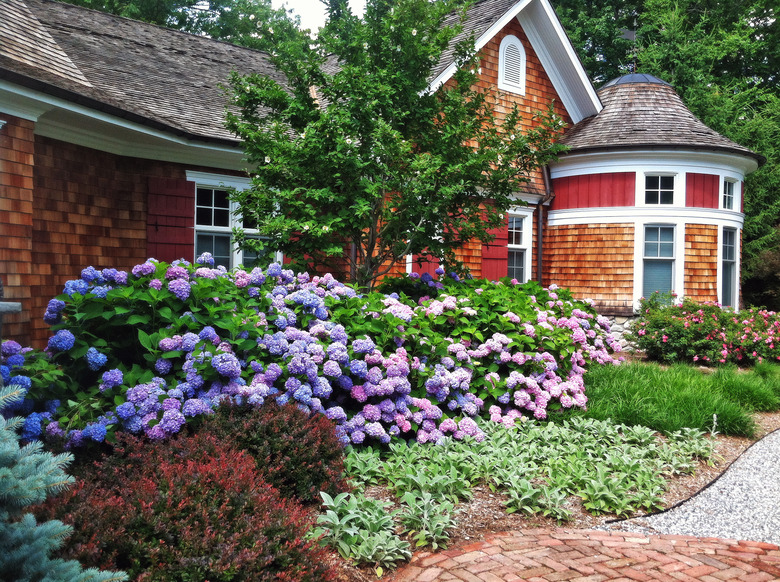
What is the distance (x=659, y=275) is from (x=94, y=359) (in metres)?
12.8

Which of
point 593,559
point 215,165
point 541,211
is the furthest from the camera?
point 541,211

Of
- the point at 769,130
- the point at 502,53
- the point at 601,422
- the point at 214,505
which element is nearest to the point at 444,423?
the point at 601,422

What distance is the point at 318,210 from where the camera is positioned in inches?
307

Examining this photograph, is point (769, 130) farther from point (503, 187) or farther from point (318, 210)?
point (318, 210)

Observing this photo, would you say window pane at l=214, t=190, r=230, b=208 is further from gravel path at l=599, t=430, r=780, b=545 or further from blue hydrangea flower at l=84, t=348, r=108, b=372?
gravel path at l=599, t=430, r=780, b=545

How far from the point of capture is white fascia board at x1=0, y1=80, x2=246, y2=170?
249 inches

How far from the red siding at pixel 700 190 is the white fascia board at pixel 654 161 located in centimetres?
15

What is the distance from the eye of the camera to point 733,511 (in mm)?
5055

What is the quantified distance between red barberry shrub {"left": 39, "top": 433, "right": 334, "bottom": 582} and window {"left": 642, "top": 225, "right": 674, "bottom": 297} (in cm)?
1252

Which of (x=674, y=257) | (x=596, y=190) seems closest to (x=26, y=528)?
(x=596, y=190)

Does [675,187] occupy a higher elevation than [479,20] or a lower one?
lower

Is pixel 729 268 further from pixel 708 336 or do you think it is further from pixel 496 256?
pixel 496 256

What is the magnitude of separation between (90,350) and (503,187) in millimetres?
5417

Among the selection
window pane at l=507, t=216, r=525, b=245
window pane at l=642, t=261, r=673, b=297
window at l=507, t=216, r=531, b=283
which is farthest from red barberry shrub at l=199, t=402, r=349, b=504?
window pane at l=642, t=261, r=673, b=297
